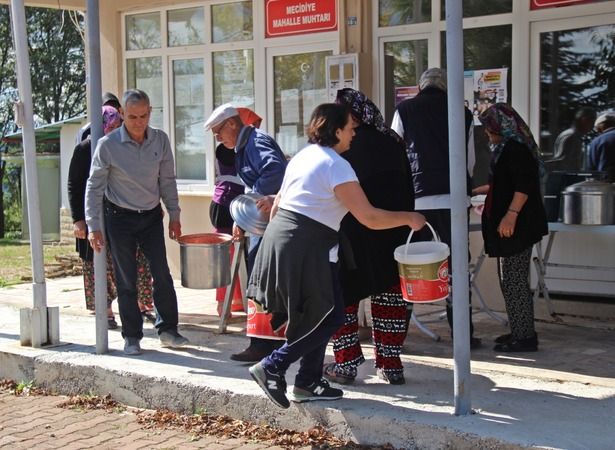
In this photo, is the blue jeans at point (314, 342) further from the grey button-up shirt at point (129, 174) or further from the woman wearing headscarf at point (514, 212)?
the grey button-up shirt at point (129, 174)

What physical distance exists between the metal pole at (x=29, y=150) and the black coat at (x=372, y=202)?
2639 millimetres

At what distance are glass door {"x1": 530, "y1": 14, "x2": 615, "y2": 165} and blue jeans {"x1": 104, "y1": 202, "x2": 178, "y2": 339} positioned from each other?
10.9ft

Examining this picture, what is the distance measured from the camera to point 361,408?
4996mm

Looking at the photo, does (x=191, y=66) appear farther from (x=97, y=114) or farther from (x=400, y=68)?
(x=97, y=114)

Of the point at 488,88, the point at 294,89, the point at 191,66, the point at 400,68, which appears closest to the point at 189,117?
the point at 191,66

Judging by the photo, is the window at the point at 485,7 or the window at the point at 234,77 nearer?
the window at the point at 485,7

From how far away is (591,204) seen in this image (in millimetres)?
6855

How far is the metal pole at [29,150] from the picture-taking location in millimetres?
6656

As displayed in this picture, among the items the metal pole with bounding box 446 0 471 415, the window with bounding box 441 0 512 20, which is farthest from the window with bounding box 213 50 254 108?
the metal pole with bounding box 446 0 471 415

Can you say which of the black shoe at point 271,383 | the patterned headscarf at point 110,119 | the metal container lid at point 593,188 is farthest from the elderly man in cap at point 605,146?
the patterned headscarf at point 110,119

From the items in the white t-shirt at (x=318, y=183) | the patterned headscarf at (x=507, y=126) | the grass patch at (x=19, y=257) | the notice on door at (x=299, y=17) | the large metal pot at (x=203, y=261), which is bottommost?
the grass patch at (x=19, y=257)

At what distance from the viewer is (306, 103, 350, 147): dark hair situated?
4.86 metres

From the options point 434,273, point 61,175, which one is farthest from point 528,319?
point 61,175

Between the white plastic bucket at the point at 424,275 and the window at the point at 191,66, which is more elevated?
the window at the point at 191,66
